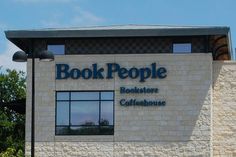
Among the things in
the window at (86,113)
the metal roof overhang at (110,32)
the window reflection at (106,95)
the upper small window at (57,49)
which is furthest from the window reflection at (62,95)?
the metal roof overhang at (110,32)

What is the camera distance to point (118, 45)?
132 ft

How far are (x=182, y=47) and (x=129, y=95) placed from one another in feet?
12.5

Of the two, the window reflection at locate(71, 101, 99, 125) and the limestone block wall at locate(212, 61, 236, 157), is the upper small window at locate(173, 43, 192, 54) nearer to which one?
the limestone block wall at locate(212, 61, 236, 157)

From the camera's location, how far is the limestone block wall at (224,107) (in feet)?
133

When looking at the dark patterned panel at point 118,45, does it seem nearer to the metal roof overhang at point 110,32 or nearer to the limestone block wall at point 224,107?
the metal roof overhang at point 110,32

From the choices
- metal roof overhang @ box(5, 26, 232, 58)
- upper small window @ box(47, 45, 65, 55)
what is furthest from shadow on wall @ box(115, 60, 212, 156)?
upper small window @ box(47, 45, 65, 55)

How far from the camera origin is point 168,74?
129 ft

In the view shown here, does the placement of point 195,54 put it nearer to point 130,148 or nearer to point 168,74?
point 168,74

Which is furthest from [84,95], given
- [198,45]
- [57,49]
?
[198,45]

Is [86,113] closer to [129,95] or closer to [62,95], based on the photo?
[62,95]

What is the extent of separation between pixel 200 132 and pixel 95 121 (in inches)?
216

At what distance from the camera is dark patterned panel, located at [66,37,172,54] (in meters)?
40.1

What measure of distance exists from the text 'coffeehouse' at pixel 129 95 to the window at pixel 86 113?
5cm

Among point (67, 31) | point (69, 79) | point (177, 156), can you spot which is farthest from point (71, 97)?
point (177, 156)
